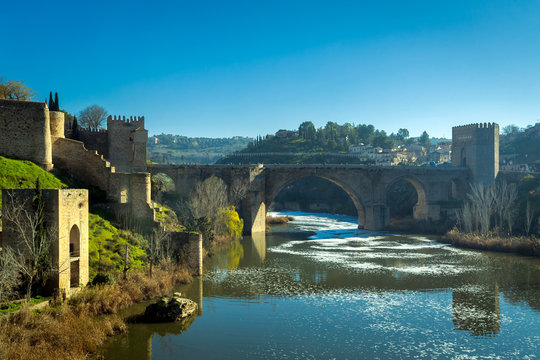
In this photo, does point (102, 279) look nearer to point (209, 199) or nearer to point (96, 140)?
point (209, 199)

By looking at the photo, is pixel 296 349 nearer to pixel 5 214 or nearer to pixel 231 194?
pixel 5 214

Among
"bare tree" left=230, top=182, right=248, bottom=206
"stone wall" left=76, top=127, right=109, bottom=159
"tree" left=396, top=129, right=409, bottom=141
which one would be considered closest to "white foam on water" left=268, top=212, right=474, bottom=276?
"bare tree" left=230, top=182, right=248, bottom=206

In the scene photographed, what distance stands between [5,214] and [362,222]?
3944cm

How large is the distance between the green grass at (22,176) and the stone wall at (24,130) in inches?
30.8

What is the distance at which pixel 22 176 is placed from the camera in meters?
24.2

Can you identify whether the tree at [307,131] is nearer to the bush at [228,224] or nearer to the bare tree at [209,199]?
the bare tree at [209,199]

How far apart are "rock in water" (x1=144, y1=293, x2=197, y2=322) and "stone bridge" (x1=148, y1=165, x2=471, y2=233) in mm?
25250

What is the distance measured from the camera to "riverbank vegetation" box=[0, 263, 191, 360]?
1458 centimetres

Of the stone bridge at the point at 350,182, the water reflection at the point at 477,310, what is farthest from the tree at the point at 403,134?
the water reflection at the point at 477,310

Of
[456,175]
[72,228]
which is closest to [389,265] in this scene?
[72,228]

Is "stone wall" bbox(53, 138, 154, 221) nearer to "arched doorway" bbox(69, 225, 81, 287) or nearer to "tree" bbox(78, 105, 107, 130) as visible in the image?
"arched doorway" bbox(69, 225, 81, 287)

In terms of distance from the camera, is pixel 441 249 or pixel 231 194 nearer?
pixel 441 249

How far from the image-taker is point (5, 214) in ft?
59.6

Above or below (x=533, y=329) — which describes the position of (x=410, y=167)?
above
